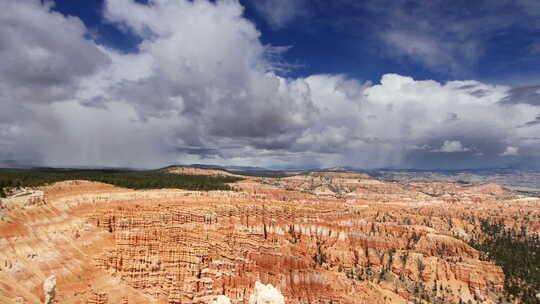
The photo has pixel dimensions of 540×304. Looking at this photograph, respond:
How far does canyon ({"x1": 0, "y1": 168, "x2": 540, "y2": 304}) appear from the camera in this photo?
4341 cm

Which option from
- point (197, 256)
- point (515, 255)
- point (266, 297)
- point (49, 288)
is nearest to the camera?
point (266, 297)

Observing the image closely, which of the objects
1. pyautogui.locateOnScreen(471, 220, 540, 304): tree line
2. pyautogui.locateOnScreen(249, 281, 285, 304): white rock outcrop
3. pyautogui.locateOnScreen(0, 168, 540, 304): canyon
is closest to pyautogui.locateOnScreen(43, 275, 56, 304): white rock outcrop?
pyautogui.locateOnScreen(0, 168, 540, 304): canyon

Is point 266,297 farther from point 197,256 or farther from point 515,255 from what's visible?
point 515,255

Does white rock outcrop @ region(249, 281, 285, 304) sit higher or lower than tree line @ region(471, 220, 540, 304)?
higher

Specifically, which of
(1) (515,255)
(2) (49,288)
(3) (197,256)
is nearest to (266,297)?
(2) (49,288)

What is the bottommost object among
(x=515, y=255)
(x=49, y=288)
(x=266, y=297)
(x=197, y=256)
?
(x=515, y=255)

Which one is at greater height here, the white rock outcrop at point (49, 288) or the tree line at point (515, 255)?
the white rock outcrop at point (49, 288)

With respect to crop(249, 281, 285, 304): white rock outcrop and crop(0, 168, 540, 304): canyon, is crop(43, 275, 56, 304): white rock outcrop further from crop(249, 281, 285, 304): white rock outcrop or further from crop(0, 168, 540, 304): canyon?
crop(249, 281, 285, 304): white rock outcrop

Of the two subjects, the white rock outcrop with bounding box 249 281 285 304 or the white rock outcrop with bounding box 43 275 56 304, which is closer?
the white rock outcrop with bounding box 249 281 285 304

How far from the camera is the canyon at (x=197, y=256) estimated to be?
43406mm

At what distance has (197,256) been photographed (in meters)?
53.0

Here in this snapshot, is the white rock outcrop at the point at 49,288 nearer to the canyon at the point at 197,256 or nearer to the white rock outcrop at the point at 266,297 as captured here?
the canyon at the point at 197,256

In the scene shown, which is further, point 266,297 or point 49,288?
point 49,288

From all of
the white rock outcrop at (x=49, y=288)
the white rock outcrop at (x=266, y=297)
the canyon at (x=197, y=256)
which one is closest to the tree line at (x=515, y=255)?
the canyon at (x=197, y=256)
